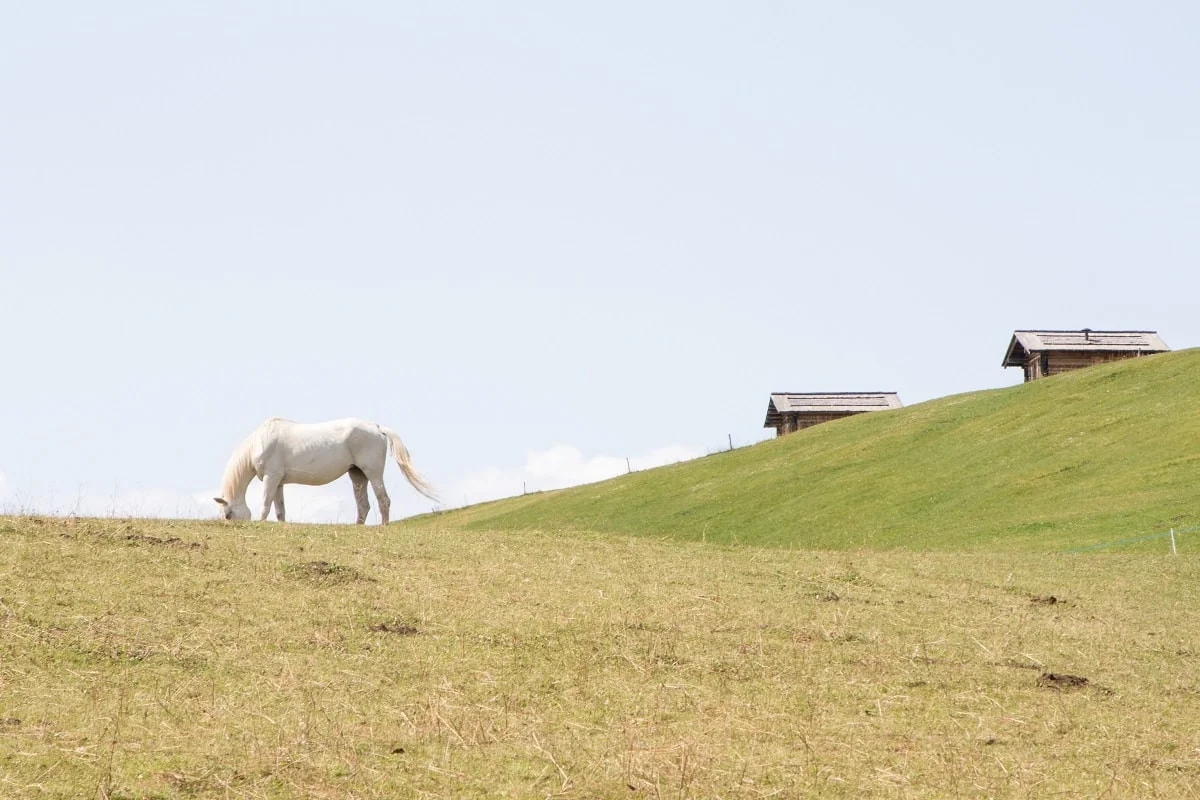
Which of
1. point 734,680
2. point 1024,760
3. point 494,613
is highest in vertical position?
point 494,613

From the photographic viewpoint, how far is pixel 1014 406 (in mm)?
53250

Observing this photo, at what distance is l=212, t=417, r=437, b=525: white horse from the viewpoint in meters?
26.9

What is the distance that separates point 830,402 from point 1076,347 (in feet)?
52.4

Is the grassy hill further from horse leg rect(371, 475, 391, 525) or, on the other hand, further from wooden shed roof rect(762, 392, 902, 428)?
wooden shed roof rect(762, 392, 902, 428)

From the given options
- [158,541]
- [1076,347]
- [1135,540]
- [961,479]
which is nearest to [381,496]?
[158,541]

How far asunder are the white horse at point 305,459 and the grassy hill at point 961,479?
29.4 feet

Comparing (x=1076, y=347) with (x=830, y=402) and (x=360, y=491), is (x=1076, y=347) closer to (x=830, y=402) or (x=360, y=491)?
(x=830, y=402)

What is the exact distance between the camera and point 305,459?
2703cm

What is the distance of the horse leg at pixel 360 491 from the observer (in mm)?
28078

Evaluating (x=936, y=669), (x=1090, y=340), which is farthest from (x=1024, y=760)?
(x=1090, y=340)

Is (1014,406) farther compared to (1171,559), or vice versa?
(1014,406)

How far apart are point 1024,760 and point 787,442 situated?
5213cm

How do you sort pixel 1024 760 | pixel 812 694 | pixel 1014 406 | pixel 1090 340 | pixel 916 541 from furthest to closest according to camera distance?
pixel 1090 340 → pixel 1014 406 → pixel 916 541 → pixel 812 694 → pixel 1024 760

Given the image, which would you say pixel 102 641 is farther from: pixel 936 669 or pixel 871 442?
pixel 871 442
